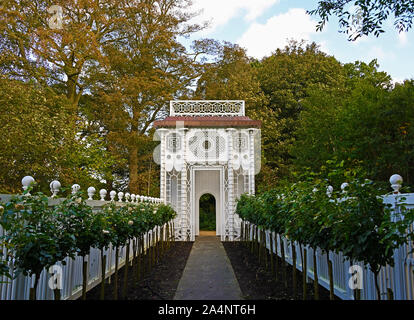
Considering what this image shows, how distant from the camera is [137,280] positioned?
6.14m

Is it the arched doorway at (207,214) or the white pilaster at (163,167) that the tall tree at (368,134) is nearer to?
the white pilaster at (163,167)

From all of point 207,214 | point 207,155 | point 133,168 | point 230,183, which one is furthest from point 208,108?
point 207,214

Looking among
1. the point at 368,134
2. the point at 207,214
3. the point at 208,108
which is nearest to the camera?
the point at 368,134

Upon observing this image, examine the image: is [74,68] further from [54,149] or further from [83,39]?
[54,149]

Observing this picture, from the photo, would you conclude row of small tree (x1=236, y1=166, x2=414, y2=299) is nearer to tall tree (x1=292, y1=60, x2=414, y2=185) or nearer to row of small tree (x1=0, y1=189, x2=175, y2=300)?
row of small tree (x1=0, y1=189, x2=175, y2=300)

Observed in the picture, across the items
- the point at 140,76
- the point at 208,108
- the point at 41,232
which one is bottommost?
the point at 41,232

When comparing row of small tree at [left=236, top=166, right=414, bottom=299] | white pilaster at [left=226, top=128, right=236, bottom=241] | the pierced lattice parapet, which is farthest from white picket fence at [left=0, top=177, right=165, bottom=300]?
the pierced lattice parapet

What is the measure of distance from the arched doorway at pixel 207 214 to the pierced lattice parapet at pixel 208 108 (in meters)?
8.50

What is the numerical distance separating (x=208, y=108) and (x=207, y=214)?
30.8 ft

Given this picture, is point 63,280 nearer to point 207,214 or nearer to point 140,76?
point 140,76

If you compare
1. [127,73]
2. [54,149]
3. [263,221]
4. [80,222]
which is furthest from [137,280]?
[127,73]

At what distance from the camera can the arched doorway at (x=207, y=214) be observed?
21.3m

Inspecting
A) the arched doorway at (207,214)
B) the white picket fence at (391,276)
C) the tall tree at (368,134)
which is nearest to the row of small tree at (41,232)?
the white picket fence at (391,276)

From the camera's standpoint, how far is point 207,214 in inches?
860
